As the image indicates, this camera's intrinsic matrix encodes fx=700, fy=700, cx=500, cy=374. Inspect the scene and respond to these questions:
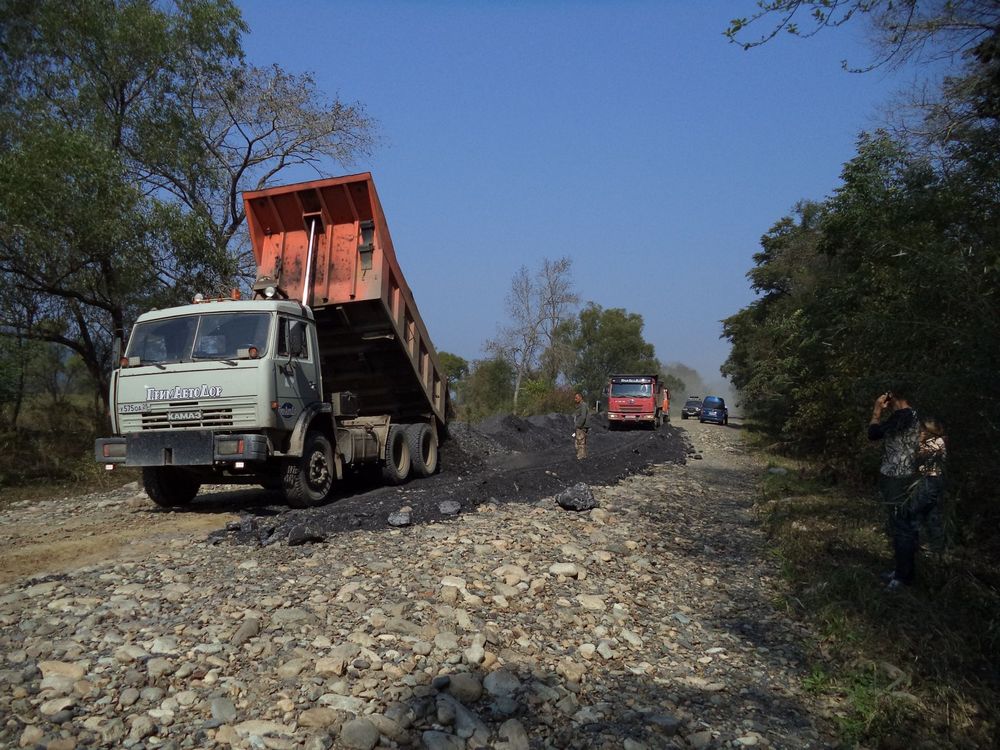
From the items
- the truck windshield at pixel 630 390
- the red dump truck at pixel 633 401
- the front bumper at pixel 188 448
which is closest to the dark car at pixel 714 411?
the red dump truck at pixel 633 401

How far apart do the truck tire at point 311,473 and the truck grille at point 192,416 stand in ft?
2.85

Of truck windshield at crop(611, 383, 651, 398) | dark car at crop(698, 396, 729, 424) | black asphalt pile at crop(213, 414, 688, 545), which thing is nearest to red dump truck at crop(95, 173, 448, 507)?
black asphalt pile at crop(213, 414, 688, 545)

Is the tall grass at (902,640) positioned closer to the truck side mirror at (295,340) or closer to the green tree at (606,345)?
the truck side mirror at (295,340)

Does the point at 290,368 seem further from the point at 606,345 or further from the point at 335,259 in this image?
the point at 606,345

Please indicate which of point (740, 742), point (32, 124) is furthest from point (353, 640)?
point (32, 124)

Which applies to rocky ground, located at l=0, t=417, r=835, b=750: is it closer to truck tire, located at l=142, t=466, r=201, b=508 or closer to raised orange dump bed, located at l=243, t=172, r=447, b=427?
truck tire, located at l=142, t=466, r=201, b=508

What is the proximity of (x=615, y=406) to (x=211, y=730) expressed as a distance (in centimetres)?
2505

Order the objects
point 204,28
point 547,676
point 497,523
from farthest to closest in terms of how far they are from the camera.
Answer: point 204,28, point 497,523, point 547,676

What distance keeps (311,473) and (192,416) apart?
155 cm

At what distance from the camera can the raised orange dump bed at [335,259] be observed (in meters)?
9.05

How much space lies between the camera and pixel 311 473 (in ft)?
27.9

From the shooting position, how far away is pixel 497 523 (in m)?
7.34

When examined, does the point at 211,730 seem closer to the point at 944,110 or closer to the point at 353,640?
the point at 353,640

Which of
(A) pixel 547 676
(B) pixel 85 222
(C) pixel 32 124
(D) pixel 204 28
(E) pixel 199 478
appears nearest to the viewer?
(A) pixel 547 676
